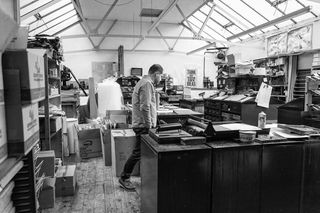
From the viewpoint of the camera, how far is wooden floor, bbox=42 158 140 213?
2.63 m

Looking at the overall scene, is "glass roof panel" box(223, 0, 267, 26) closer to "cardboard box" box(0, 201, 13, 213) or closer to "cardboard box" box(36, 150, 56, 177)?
"cardboard box" box(36, 150, 56, 177)

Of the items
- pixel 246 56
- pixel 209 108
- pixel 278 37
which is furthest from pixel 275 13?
pixel 209 108

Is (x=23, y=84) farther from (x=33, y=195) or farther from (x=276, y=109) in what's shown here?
(x=276, y=109)

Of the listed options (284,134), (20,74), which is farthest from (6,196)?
(284,134)

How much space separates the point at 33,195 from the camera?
1692 mm

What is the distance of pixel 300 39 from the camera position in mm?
7031

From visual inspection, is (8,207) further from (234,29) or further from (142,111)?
(234,29)

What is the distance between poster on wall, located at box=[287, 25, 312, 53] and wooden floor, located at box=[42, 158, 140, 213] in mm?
6008

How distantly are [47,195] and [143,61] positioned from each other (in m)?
9.72

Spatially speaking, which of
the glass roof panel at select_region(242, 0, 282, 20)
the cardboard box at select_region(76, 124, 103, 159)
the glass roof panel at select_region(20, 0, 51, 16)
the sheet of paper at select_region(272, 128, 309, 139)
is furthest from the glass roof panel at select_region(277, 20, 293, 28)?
the glass roof panel at select_region(20, 0, 51, 16)

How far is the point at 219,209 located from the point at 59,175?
1950mm

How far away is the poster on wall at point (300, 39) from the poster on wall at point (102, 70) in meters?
7.00

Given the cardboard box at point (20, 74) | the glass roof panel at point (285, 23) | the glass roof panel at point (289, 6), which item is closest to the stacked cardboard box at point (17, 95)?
the cardboard box at point (20, 74)

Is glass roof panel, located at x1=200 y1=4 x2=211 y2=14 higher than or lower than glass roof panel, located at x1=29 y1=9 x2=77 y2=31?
higher
